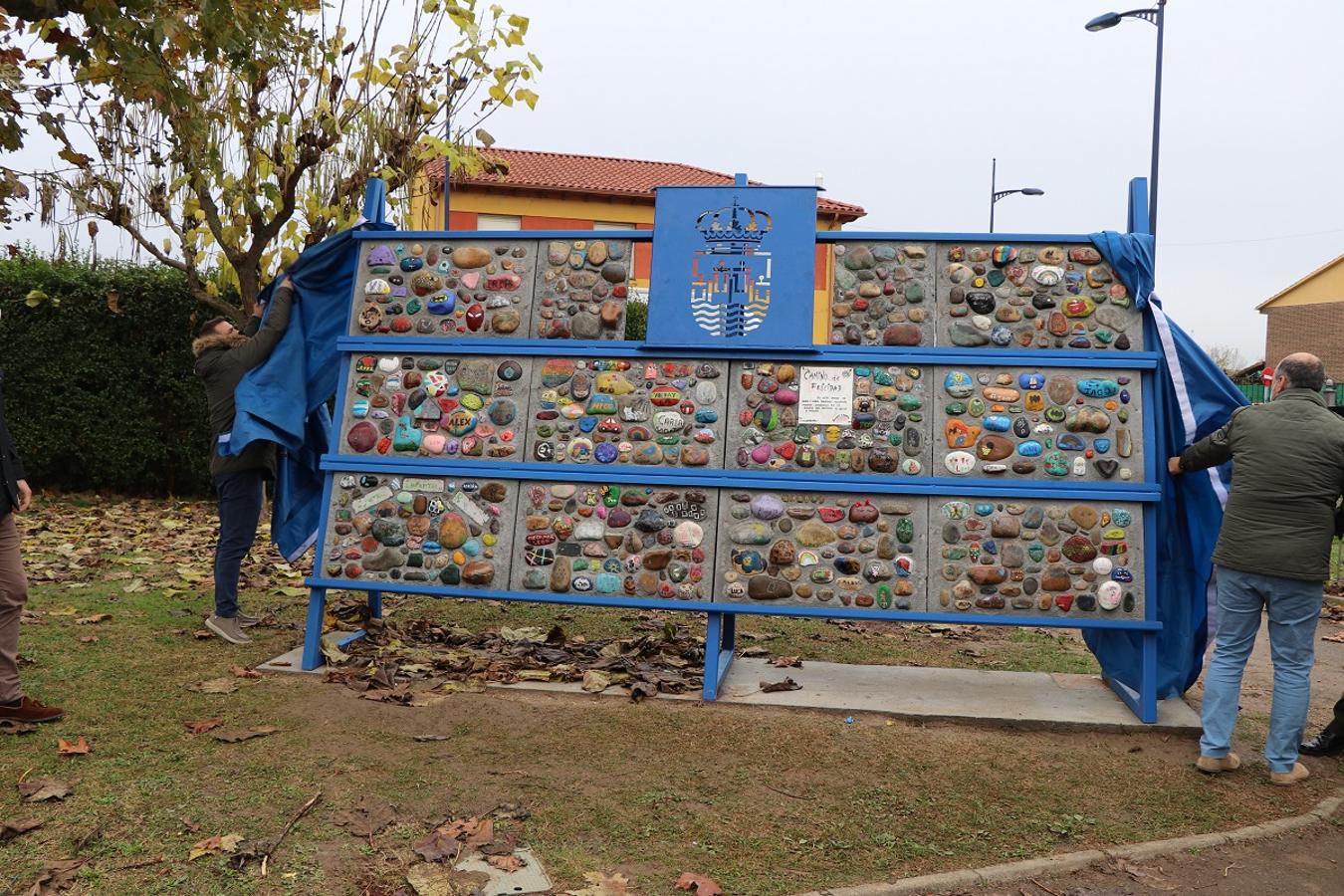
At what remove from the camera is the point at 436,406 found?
6762 millimetres

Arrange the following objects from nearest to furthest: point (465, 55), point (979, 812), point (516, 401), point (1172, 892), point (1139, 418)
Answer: point (1172, 892) → point (979, 812) → point (1139, 418) → point (516, 401) → point (465, 55)

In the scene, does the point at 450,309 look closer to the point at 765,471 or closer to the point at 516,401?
the point at 516,401

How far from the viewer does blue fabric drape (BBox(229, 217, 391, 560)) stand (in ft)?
23.4

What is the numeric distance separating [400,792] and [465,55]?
795cm

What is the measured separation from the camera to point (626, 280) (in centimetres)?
672

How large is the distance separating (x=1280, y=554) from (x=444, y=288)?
4.74 meters

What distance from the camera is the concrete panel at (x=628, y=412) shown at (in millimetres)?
6473

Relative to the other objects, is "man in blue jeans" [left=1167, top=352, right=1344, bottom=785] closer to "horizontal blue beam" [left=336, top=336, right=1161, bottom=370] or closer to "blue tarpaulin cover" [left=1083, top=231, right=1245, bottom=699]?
"blue tarpaulin cover" [left=1083, top=231, right=1245, bottom=699]

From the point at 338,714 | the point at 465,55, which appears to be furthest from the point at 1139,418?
the point at 465,55

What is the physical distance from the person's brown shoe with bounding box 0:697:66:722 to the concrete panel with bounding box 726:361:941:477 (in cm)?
367

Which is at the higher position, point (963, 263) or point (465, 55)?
point (465, 55)

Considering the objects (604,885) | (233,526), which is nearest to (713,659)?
(604,885)

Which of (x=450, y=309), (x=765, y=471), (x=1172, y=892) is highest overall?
(x=450, y=309)

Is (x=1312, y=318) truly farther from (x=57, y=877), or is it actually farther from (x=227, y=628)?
(x=57, y=877)
